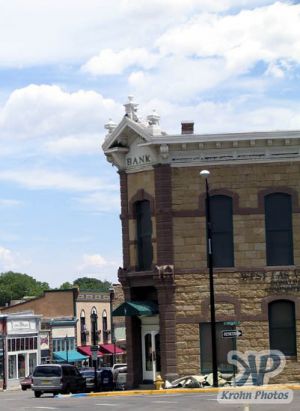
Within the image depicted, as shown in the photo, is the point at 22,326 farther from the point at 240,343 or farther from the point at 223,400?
the point at 223,400

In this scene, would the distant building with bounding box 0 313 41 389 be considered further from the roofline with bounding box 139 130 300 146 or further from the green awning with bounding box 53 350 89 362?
the roofline with bounding box 139 130 300 146

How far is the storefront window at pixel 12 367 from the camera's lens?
7219 centimetres

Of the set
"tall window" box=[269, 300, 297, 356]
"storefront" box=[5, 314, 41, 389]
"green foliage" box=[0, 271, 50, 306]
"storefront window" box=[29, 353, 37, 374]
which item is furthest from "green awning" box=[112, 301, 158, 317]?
"green foliage" box=[0, 271, 50, 306]

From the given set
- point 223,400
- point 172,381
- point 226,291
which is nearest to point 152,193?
point 226,291

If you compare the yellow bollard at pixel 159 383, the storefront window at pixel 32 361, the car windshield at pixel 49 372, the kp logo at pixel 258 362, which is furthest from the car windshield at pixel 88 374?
the storefront window at pixel 32 361

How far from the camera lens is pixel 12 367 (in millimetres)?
72812

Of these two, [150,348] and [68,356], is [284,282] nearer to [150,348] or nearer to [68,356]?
[150,348]

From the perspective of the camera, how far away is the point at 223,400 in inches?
1219

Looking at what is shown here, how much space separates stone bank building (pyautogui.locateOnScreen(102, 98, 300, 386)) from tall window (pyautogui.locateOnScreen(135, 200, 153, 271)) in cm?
93

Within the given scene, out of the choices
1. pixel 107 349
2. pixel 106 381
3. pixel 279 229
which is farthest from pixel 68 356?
pixel 279 229

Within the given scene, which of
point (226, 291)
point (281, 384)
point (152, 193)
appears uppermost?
point (152, 193)

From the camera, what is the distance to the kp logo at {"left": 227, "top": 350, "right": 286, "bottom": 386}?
41597mm

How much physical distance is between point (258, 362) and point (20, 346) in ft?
119

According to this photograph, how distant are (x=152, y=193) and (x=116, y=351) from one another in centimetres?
5125
